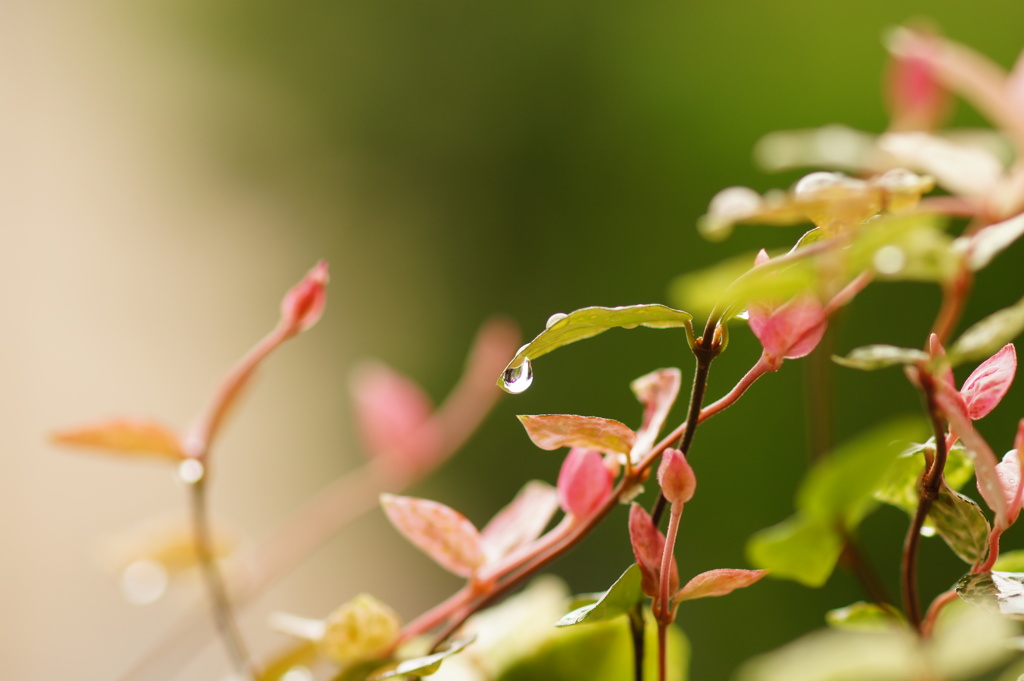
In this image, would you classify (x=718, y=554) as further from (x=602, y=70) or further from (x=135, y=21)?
(x=135, y=21)

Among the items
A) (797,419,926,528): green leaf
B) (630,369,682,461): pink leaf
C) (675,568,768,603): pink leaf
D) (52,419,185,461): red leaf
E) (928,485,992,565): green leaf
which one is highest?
(52,419,185,461): red leaf

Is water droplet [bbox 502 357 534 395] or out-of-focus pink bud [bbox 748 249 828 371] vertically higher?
water droplet [bbox 502 357 534 395]

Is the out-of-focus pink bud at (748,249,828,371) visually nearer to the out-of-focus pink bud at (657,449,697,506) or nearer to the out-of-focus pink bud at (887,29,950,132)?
the out-of-focus pink bud at (657,449,697,506)

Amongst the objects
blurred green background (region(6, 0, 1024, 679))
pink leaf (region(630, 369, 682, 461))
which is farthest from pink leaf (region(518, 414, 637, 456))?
Answer: blurred green background (region(6, 0, 1024, 679))

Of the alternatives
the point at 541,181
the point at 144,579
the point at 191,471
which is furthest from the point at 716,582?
the point at 541,181

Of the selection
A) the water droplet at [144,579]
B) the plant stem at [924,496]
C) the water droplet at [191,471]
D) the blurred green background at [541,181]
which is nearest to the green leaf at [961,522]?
the plant stem at [924,496]

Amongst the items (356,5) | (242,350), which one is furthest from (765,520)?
(356,5)

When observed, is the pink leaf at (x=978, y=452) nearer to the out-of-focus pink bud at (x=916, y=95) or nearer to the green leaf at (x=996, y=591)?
the green leaf at (x=996, y=591)
